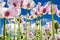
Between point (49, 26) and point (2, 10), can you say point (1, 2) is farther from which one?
point (49, 26)

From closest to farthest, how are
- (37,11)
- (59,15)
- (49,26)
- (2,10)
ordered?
(2,10) < (37,11) < (59,15) < (49,26)

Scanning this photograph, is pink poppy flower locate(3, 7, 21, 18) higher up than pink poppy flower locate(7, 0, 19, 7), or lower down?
lower down

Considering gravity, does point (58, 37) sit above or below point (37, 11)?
below

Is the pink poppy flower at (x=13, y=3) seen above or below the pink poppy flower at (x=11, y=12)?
above

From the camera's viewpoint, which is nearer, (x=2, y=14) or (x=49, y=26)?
(x=2, y=14)

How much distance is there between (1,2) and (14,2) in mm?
68

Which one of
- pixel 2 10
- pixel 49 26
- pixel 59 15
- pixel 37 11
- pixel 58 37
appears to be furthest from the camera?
pixel 49 26

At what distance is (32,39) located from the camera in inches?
47.0

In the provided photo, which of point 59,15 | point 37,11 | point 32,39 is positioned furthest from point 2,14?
point 32,39

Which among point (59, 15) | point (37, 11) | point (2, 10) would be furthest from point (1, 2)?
point (59, 15)

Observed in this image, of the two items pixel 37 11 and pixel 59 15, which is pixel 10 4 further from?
pixel 59 15

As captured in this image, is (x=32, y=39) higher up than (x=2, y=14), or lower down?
lower down

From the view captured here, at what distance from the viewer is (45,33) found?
3.65ft

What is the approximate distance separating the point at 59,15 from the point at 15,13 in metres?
0.39
